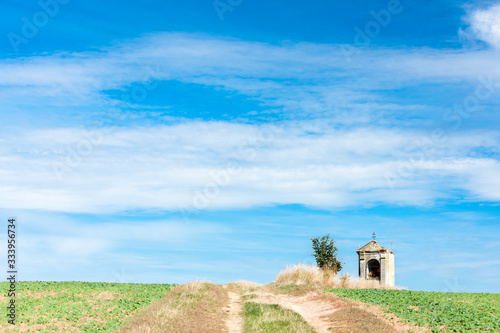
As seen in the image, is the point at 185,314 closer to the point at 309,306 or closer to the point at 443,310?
the point at 309,306

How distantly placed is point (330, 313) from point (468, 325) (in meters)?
7.57

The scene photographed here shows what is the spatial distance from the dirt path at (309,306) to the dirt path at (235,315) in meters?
1.51

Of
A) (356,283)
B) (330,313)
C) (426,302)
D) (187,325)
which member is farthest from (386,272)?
(187,325)

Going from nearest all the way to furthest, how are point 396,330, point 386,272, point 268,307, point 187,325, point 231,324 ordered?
point 396,330 → point 187,325 → point 231,324 → point 268,307 → point 386,272

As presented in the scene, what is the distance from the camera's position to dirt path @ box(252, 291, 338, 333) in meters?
24.5

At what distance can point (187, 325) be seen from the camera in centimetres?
2295

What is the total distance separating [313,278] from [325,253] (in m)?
8.36

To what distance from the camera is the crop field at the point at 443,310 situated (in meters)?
21.7

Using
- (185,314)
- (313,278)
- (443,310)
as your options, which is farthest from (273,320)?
(313,278)

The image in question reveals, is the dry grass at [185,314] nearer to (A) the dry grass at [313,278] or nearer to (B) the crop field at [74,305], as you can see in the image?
(B) the crop field at [74,305]

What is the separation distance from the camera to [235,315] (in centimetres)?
2814

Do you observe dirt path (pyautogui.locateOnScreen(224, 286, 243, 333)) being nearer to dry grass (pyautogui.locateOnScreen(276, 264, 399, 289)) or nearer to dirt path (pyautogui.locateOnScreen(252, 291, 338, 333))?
dirt path (pyautogui.locateOnScreen(252, 291, 338, 333))

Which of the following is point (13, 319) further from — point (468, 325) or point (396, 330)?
point (468, 325)

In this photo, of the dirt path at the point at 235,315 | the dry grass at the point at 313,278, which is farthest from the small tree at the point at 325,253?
the dirt path at the point at 235,315
